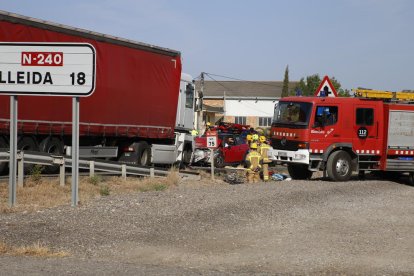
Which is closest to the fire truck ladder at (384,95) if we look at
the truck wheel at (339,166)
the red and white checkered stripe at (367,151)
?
the red and white checkered stripe at (367,151)

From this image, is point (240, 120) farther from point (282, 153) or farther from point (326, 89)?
point (326, 89)

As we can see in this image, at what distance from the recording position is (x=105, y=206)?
1172 cm

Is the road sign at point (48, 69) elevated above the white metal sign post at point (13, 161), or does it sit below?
above

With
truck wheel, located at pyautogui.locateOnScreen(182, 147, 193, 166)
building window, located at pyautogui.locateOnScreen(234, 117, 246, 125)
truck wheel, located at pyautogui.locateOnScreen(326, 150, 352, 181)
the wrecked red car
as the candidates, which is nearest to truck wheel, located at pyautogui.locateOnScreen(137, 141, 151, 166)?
truck wheel, located at pyautogui.locateOnScreen(182, 147, 193, 166)

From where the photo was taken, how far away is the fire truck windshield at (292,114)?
19.1 meters

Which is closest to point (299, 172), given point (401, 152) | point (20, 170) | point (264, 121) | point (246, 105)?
point (401, 152)

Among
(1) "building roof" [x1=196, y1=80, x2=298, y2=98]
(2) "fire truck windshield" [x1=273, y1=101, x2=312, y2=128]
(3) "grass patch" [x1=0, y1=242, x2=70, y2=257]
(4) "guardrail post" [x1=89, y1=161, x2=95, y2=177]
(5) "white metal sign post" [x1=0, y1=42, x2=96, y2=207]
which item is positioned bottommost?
(3) "grass patch" [x1=0, y1=242, x2=70, y2=257]

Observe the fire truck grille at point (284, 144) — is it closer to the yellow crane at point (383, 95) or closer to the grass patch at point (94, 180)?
the yellow crane at point (383, 95)

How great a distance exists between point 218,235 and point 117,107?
12116mm

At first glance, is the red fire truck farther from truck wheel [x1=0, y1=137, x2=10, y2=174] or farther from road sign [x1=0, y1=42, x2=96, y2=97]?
road sign [x1=0, y1=42, x2=96, y2=97]

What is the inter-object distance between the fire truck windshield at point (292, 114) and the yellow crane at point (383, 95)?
2.10 meters

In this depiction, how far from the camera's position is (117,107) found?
21344 millimetres

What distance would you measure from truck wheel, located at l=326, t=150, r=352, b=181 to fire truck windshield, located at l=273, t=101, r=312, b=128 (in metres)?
1.35

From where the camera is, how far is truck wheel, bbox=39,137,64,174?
1873 centimetres
